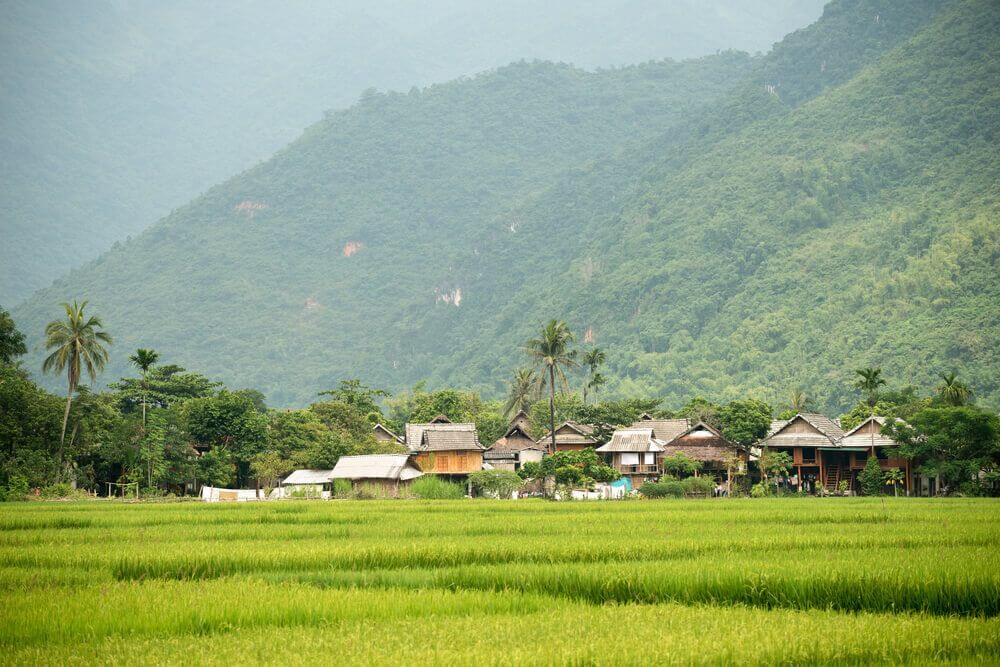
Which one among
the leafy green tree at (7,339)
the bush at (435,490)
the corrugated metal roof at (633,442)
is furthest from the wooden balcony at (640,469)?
the leafy green tree at (7,339)

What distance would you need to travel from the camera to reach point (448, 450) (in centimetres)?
7231

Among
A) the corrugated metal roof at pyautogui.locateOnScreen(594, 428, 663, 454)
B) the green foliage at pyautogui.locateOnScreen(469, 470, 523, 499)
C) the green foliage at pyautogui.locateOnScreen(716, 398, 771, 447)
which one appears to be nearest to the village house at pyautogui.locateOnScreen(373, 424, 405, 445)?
the corrugated metal roof at pyautogui.locateOnScreen(594, 428, 663, 454)

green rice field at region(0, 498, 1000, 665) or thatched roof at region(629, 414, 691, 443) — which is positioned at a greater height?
thatched roof at region(629, 414, 691, 443)

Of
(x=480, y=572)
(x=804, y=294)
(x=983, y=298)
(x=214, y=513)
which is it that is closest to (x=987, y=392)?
(x=983, y=298)

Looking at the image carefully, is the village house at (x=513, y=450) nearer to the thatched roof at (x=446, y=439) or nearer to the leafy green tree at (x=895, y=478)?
the thatched roof at (x=446, y=439)

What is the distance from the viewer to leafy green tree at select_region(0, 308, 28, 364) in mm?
56719

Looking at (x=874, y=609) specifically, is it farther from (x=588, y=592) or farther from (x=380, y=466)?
(x=380, y=466)

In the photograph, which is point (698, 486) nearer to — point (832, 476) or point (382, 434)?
point (832, 476)

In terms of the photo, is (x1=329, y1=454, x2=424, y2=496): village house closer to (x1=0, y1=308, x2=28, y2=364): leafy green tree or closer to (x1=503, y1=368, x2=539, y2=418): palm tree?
(x1=0, y1=308, x2=28, y2=364): leafy green tree

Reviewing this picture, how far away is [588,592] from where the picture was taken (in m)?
14.5

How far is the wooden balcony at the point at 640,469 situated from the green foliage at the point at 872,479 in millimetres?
16441

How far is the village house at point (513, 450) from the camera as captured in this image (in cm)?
8250

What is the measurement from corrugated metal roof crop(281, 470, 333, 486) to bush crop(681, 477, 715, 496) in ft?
80.3

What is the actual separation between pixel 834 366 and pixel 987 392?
26.3 meters
